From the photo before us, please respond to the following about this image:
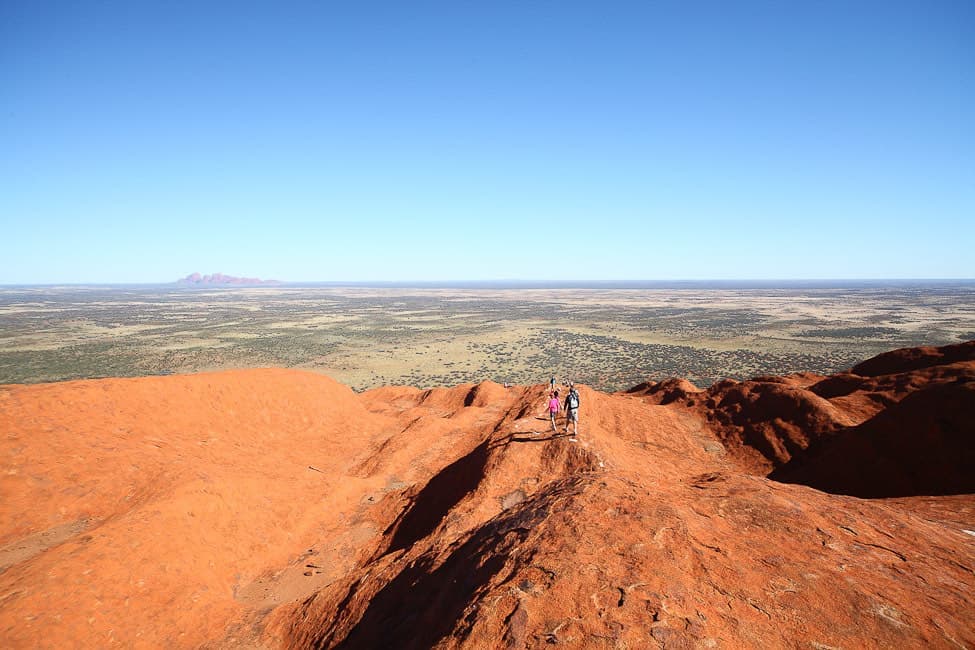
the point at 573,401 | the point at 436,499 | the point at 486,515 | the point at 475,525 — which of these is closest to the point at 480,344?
the point at 436,499

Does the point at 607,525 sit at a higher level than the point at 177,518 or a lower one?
higher

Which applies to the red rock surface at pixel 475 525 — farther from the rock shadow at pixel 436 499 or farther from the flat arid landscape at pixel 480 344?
the flat arid landscape at pixel 480 344

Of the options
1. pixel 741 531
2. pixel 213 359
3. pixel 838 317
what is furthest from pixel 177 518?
A: pixel 838 317

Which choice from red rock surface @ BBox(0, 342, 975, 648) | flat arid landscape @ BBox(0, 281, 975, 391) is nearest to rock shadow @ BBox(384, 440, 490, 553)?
Answer: red rock surface @ BBox(0, 342, 975, 648)

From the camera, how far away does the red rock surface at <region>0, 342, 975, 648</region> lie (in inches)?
267

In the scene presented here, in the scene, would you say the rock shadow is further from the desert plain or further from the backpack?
the backpack

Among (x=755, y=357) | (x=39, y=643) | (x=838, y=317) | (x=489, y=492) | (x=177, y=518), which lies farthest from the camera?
(x=838, y=317)

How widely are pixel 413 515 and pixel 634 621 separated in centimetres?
1281

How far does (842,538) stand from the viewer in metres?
8.77

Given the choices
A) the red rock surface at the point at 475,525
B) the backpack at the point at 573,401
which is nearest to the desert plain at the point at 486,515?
the red rock surface at the point at 475,525

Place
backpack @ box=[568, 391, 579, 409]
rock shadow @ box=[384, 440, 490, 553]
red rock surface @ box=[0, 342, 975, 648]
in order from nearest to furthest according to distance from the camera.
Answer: red rock surface @ box=[0, 342, 975, 648], rock shadow @ box=[384, 440, 490, 553], backpack @ box=[568, 391, 579, 409]

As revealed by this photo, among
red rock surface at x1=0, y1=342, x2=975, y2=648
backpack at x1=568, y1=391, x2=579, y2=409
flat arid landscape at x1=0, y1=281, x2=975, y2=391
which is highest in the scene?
backpack at x1=568, y1=391, x2=579, y2=409

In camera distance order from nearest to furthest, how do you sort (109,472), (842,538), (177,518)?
1. (842,538)
2. (177,518)
3. (109,472)

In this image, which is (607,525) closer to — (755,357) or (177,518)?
(177,518)
